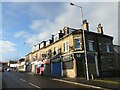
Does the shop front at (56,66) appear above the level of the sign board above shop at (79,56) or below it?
below

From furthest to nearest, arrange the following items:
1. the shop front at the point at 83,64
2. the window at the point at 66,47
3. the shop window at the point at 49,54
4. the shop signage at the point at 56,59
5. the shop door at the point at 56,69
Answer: the shop window at the point at 49,54 < the shop signage at the point at 56,59 < the shop door at the point at 56,69 < the window at the point at 66,47 < the shop front at the point at 83,64

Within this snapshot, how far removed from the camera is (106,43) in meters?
36.8

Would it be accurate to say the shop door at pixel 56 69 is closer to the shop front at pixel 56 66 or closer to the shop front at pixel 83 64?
the shop front at pixel 56 66

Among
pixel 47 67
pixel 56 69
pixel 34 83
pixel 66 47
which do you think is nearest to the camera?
pixel 34 83

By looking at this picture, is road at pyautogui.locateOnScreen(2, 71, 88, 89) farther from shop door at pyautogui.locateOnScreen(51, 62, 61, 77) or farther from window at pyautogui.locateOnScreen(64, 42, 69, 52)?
shop door at pyautogui.locateOnScreen(51, 62, 61, 77)

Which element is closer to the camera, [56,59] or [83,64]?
[83,64]

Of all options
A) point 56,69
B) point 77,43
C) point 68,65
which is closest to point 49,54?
point 56,69

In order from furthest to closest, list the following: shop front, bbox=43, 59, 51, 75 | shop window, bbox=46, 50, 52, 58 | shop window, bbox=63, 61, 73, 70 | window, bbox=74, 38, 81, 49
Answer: shop front, bbox=43, 59, 51, 75
shop window, bbox=46, 50, 52, 58
shop window, bbox=63, 61, 73, 70
window, bbox=74, 38, 81, 49

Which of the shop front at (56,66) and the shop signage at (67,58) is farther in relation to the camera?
the shop front at (56,66)

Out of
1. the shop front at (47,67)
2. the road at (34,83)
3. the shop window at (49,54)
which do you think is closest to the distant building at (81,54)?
the shop window at (49,54)

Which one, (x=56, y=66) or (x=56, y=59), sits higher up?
(x=56, y=59)

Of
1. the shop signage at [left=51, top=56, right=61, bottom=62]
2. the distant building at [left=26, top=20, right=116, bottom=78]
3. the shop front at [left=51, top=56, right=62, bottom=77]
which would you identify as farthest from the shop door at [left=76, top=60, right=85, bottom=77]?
the shop signage at [left=51, top=56, right=61, bottom=62]

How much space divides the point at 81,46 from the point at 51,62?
1185cm

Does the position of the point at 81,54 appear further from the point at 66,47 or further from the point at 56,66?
the point at 56,66
